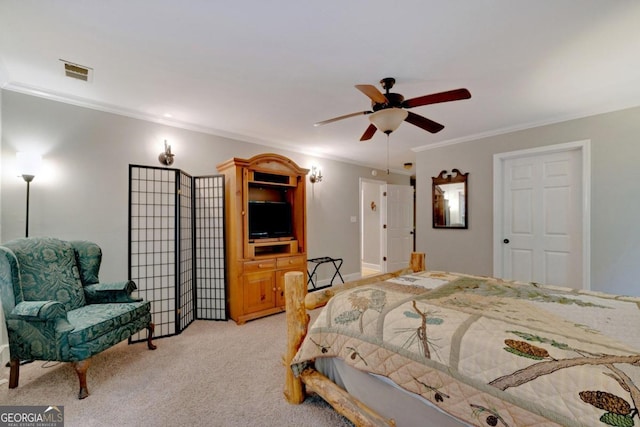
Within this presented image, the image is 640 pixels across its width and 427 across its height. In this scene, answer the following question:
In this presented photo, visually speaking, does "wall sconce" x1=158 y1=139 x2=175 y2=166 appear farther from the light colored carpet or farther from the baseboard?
the baseboard

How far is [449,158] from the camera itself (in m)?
4.19

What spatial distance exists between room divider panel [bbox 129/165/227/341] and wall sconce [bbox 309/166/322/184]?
69.9 inches

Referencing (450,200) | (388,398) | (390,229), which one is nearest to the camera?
(388,398)

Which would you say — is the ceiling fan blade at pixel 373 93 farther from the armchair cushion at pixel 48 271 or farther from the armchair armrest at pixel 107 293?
the armchair cushion at pixel 48 271

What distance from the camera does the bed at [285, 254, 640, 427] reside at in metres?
0.87

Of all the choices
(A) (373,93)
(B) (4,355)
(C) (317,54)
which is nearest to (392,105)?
(A) (373,93)

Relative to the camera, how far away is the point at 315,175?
4742 millimetres

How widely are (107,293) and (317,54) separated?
2688 millimetres

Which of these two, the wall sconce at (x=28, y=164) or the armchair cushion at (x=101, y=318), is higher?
the wall sconce at (x=28, y=164)

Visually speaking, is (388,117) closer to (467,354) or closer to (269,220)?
(467,354)

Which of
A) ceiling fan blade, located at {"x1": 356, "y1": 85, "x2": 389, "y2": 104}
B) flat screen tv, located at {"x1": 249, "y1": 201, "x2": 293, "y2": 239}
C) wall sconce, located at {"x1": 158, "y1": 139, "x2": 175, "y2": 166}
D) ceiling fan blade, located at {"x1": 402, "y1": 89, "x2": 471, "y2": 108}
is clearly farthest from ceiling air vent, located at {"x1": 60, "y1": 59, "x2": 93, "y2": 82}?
ceiling fan blade, located at {"x1": 402, "y1": 89, "x2": 471, "y2": 108}

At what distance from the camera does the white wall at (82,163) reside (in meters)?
2.39

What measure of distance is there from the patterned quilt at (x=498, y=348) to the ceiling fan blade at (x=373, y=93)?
4.39 feet

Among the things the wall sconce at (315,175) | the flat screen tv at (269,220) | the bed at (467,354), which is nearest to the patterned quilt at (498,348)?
the bed at (467,354)
